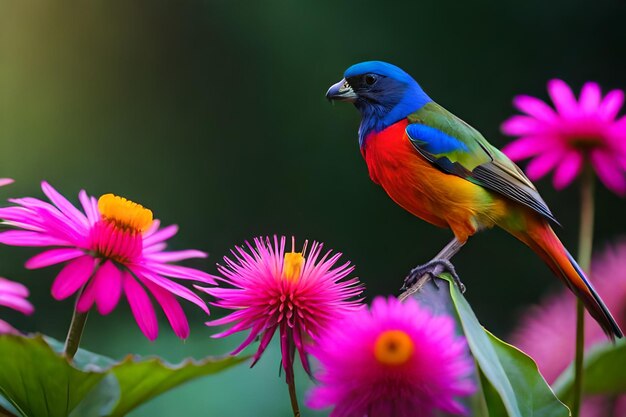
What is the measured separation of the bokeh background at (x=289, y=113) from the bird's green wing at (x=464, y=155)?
178 cm

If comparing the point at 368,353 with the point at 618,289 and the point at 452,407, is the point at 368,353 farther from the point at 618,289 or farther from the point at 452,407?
the point at 618,289

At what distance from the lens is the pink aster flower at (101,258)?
0.54 meters

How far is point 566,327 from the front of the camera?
103cm

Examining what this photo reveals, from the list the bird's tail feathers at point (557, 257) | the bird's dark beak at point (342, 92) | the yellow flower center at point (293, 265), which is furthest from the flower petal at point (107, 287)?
the bird's dark beak at point (342, 92)

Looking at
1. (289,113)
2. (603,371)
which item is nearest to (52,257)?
(603,371)

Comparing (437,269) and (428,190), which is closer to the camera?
(437,269)

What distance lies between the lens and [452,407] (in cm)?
44

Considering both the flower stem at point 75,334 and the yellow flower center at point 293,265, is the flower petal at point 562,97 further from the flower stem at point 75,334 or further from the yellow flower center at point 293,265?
the flower stem at point 75,334

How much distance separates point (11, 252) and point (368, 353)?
2.78m

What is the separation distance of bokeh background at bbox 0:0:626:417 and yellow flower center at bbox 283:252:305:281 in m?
2.47

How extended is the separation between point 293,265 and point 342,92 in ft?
2.40

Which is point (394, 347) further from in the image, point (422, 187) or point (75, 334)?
point (422, 187)

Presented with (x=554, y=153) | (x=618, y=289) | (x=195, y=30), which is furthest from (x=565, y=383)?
(x=195, y=30)

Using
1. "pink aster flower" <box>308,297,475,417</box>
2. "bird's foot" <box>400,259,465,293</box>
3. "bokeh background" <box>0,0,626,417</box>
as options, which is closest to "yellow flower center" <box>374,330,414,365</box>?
"pink aster flower" <box>308,297,475,417</box>
